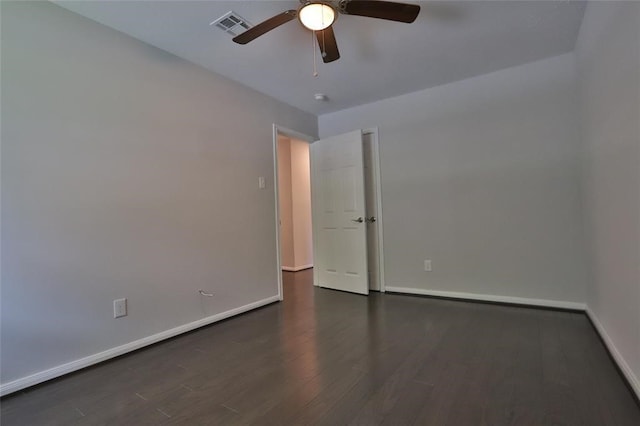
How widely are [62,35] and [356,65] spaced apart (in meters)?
2.21

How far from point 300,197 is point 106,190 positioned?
11.7 ft

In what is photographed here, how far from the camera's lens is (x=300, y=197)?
5.57 m

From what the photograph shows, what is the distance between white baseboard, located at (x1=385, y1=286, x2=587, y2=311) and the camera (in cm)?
284

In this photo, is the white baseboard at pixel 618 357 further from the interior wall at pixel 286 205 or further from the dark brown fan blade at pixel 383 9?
the interior wall at pixel 286 205

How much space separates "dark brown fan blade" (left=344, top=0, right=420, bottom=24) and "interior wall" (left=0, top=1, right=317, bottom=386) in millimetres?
1687

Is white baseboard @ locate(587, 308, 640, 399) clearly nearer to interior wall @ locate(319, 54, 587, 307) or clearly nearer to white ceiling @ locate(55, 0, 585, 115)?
interior wall @ locate(319, 54, 587, 307)

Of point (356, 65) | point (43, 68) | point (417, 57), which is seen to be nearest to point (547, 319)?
point (417, 57)

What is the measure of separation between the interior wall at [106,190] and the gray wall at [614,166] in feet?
9.40

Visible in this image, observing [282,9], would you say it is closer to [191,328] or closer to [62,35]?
[62,35]

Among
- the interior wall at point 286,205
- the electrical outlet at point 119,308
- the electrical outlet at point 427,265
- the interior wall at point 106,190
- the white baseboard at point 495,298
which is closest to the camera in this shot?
the interior wall at point 106,190

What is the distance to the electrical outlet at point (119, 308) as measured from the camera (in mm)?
2212

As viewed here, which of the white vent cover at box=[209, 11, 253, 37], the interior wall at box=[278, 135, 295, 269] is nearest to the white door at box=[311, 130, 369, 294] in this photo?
the interior wall at box=[278, 135, 295, 269]

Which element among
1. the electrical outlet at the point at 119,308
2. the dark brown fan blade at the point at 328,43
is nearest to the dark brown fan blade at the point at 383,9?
the dark brown fan blade at the point at 328,43

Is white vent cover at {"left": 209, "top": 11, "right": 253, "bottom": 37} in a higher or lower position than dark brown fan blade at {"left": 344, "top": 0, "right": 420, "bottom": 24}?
higher
